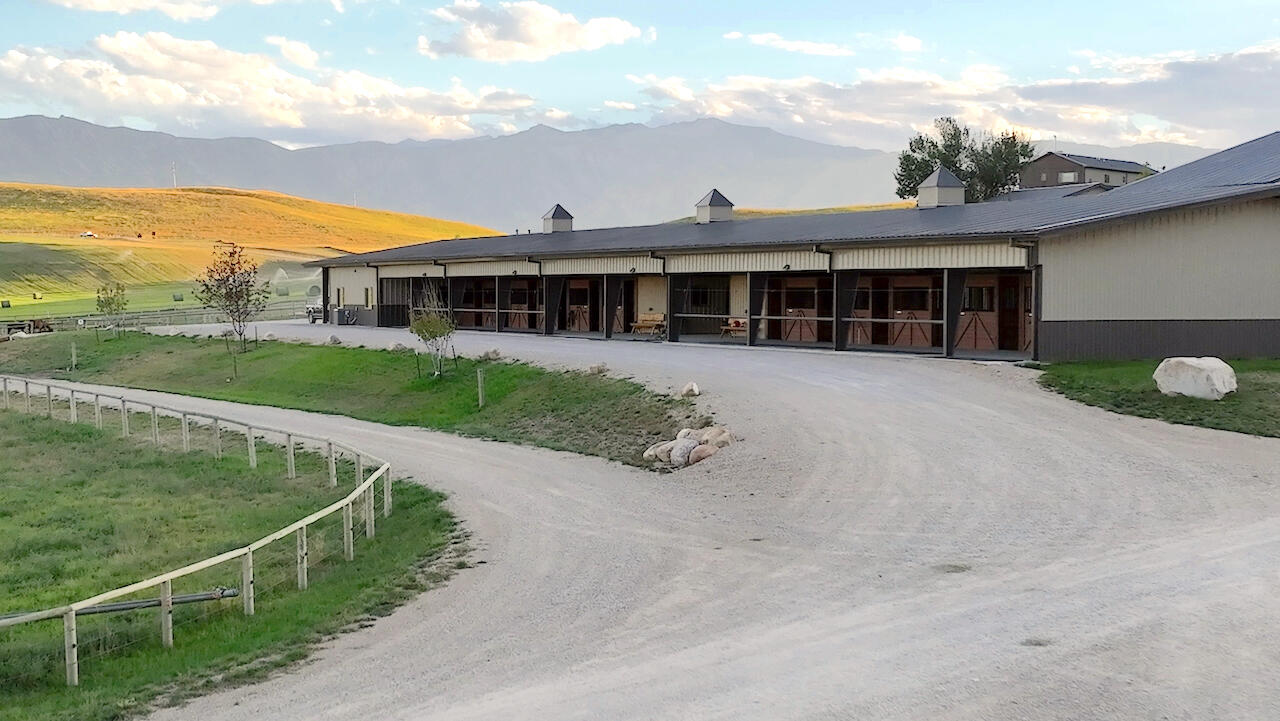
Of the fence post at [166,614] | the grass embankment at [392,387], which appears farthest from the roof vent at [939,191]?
the fence post at [166,614]

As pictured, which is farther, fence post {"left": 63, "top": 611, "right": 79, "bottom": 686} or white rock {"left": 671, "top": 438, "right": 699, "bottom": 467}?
white rock {"left": 671, "top": 438, "right": 699, "bottom": 467}

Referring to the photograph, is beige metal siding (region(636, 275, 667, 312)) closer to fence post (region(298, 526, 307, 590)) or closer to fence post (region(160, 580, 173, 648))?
fence post (region(298, 526, 307, 590))

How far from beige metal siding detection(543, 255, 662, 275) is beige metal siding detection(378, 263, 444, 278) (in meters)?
7.11

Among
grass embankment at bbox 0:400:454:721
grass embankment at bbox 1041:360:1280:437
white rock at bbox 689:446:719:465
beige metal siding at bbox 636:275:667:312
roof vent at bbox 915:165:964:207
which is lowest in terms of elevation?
grass embankment at bbox 0:400:454:721

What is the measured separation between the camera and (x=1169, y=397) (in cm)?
1953

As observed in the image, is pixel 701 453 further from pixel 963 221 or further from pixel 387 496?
pixel 963 221

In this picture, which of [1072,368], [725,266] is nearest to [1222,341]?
[1072,368]

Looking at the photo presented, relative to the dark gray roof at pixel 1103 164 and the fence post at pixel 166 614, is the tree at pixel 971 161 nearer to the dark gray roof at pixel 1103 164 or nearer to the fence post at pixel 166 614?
the dark gray roof at pixel 1103 164

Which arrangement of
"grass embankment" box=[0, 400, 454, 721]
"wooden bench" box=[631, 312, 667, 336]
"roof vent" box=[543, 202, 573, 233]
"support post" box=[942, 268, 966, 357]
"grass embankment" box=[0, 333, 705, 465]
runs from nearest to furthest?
"grass embankment" box=[0, 400, 454, 721], "grass embankment" box=[0, 333, 705, 465], "support post" box=[942, 268, 966, 357], "wooden bench" box=[631, 312, 667, 336], "roof vent" box=[543, 202, 573, 233]

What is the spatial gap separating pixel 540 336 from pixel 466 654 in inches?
1231

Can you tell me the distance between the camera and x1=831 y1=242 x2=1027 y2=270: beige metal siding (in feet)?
82.2

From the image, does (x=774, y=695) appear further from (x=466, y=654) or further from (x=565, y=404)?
(x=565, y=404)

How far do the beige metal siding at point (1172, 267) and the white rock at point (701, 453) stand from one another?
1025cm

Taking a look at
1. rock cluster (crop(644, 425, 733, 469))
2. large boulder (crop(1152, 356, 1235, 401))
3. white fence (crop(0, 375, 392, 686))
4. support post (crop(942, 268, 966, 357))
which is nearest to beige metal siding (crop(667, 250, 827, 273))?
support post (crop(942, 268, 966, 357))
